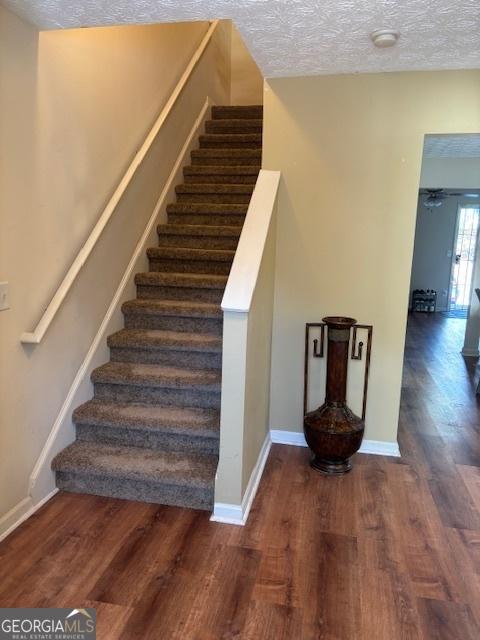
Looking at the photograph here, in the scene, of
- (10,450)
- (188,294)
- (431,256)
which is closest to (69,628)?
(10,450)

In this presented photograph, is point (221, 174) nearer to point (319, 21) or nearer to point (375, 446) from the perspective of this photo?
point (319, 21)

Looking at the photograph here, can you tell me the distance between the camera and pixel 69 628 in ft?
5.50

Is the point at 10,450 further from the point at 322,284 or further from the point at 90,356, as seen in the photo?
the point at 322,284

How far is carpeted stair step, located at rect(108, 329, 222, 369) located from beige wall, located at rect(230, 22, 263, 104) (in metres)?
4.39

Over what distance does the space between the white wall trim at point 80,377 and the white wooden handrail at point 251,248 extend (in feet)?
3.55

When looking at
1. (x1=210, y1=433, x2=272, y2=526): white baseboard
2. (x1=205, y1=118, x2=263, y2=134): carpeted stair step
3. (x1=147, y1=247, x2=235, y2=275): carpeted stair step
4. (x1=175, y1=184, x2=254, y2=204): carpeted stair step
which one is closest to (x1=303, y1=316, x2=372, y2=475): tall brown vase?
(x1=210, y1=433, x2=272, y2=526): white baseboard

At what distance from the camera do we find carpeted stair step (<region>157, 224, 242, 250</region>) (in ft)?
12.2

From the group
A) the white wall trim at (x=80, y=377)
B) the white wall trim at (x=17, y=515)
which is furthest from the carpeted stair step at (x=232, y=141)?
the white wall trim at (x=17, y=515)

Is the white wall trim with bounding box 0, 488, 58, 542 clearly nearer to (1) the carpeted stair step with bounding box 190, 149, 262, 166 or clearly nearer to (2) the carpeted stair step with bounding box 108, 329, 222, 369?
(2) the carpeted stair step with bounding box 108, 329, 222, 369

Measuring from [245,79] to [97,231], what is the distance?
14.8ft

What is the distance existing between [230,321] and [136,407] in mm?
979

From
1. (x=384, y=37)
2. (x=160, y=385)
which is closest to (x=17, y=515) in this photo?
(x=160, y=385)

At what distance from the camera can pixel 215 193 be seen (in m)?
4.11

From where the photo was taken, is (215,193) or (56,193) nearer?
(56,193)
